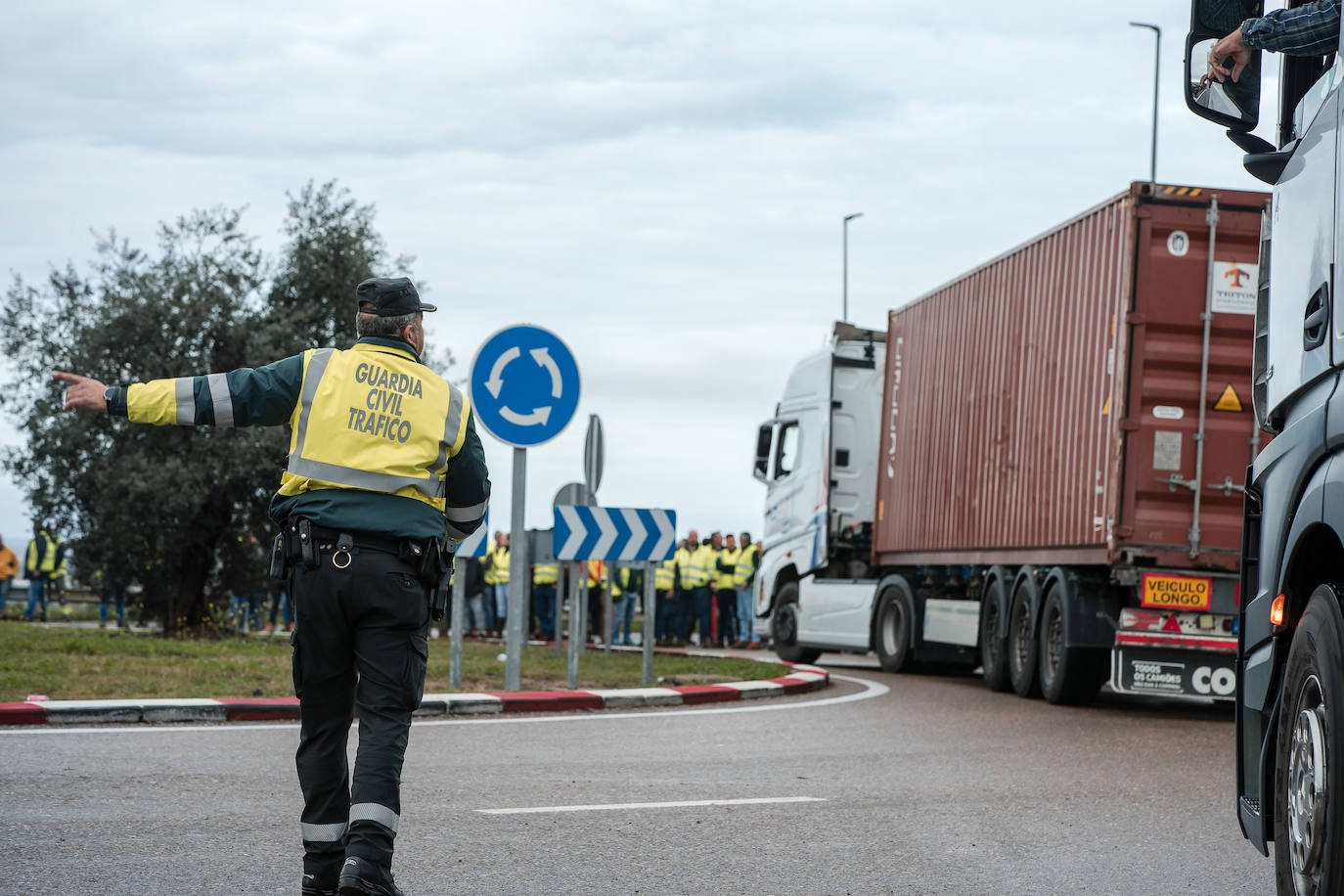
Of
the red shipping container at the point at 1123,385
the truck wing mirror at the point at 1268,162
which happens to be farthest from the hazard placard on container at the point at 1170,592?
the truck wing mirror at the point at 1268,162

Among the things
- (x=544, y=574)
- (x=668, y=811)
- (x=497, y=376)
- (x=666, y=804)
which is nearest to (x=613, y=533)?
(x=497, y=376)

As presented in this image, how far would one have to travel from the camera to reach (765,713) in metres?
12.1

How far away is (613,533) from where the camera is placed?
13711mm

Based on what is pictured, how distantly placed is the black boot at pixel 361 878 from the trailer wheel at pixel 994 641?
1117cm

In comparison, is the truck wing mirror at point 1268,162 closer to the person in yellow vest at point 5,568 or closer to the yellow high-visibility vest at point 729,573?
the yellow high-visibility vest at point 729,573

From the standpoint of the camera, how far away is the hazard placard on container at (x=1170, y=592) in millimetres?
12695

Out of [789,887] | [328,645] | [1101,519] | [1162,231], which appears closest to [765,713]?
[1101,519]

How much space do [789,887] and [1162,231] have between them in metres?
8.60

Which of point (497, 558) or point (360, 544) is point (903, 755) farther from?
point (497, 558)

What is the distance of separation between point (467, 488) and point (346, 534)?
47cm

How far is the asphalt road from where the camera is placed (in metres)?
5.50

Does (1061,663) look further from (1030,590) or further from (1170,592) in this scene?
(1030,590)

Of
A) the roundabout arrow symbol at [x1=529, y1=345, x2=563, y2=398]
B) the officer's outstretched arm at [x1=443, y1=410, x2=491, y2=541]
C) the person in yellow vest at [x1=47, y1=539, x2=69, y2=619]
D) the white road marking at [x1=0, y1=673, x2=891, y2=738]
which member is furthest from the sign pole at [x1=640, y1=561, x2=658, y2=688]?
the person in yellow vest at [x1=47, y1=539, x2=69, y2=619]

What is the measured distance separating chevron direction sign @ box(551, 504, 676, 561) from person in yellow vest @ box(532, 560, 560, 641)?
11.8 m
